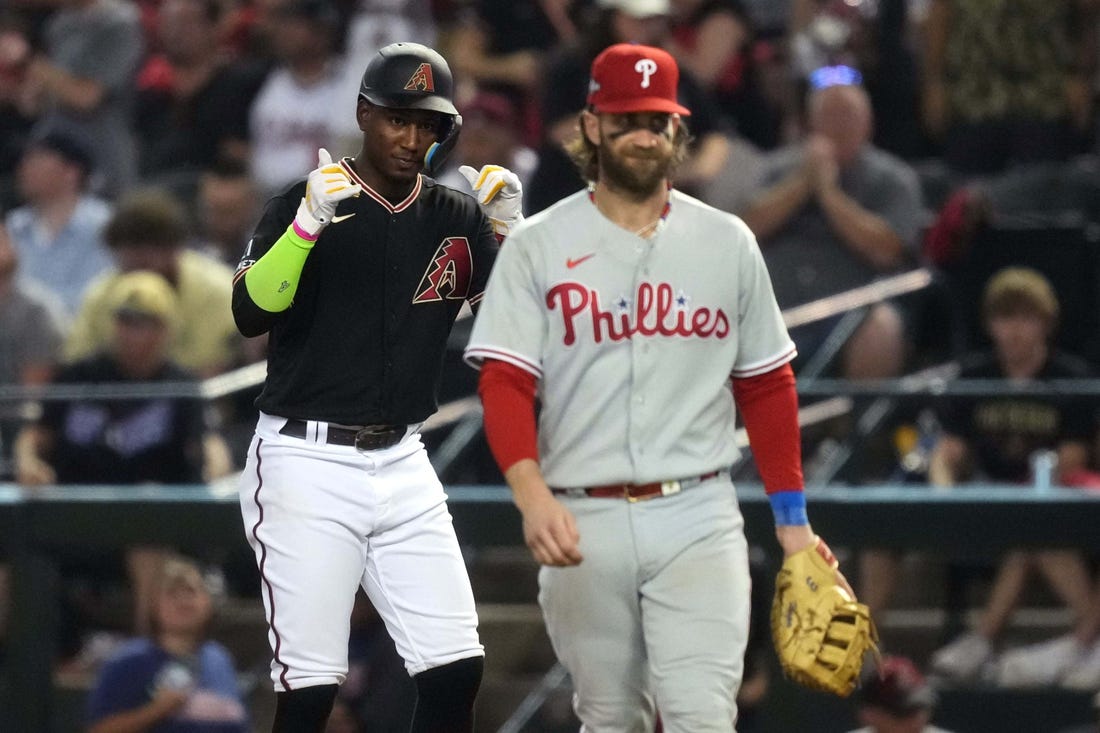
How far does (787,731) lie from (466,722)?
2.60 metres

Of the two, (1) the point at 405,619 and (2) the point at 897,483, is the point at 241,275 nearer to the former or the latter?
(1) the point at 405,619

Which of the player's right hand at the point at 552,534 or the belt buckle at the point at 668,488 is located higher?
the belt buckle at the point at 668,488

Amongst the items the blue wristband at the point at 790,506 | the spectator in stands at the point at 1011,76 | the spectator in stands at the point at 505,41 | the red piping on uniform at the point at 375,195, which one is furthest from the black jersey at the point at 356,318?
the spectator in stands at the point at 505,41

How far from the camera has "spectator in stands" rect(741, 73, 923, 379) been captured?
766 centimetres

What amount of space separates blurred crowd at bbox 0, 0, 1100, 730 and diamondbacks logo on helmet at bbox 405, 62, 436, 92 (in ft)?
9.96

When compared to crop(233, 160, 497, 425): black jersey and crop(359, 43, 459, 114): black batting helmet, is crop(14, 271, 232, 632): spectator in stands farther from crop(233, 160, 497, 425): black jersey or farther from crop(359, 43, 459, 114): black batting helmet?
crop(359, 43, 459, 114): black batting helmet

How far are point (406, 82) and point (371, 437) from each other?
2.52ft

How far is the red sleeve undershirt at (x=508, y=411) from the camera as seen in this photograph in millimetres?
4074

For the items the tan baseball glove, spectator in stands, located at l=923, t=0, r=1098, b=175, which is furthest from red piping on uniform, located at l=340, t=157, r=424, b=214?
spectator in stands, located at l=923, t=0, r=1098, b=175

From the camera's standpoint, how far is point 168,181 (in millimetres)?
9211

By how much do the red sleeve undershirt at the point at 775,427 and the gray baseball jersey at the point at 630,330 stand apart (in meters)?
0.04

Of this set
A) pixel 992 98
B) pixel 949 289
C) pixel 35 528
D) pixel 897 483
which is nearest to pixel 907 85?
pixel 992 98

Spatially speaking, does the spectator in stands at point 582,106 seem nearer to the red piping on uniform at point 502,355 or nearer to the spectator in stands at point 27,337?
the spectator in stands at point 27,337

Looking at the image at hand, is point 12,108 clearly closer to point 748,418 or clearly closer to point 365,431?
point 365,431
